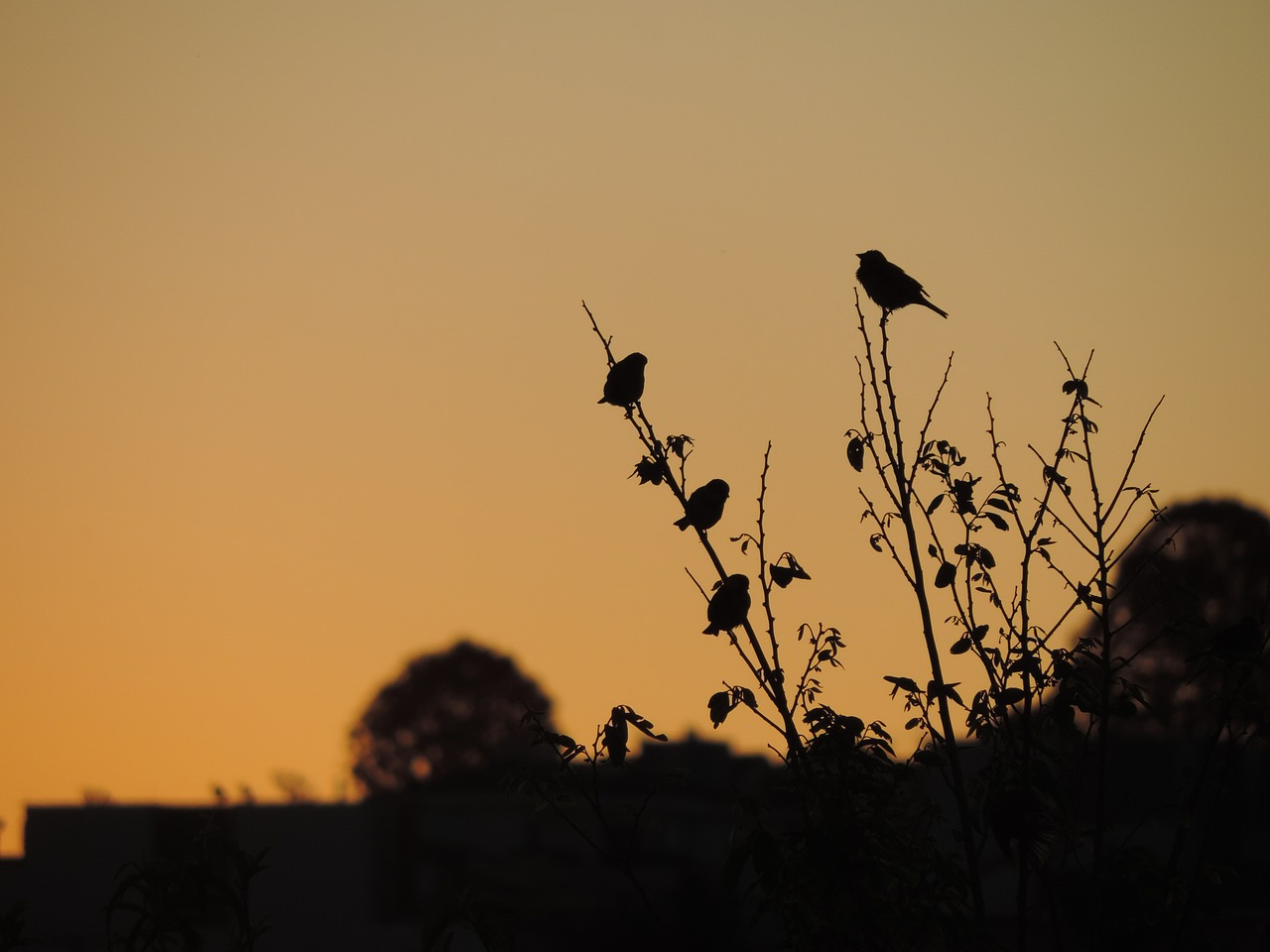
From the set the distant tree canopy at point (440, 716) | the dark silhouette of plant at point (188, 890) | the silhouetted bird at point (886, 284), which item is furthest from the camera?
the distant tree canopy at point (440, 716)

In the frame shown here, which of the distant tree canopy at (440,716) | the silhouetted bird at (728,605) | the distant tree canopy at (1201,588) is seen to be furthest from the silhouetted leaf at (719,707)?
the distant tree canopy at (440,716)

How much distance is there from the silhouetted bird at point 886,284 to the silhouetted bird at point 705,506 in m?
2.20

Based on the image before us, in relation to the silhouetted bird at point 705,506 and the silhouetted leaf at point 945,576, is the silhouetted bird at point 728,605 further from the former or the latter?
the silhouetted leaf at point 945,576

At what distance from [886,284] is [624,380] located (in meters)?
2.30

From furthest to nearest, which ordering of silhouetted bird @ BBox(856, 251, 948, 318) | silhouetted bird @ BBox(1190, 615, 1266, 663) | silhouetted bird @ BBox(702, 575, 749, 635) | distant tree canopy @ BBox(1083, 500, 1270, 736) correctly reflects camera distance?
1. distant tree canopy @ BBox(1083, 500, 1270, 736)
2. silhouetted bird @ BBox(856, 251, 948, 318)
3. silhouetted bird @ BBox(1190, 615, 1266, 663)
4. silhouetted bird @ BBox(702, 575, 749, 635)

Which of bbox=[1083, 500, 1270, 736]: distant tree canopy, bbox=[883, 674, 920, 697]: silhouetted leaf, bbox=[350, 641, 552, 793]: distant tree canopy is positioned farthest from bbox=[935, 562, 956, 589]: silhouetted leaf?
bbox=[350, 641, 552, 793]: distant tree canopy

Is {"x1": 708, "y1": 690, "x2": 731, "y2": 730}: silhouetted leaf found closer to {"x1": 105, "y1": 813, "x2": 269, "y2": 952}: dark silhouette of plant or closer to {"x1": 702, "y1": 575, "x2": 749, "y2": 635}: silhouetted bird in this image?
{"x1": 702, "y1": 575, "x2": 749, "y2": 635}: silhouetted bird

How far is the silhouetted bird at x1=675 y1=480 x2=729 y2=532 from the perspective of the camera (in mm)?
4684

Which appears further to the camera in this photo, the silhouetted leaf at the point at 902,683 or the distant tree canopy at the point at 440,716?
the distant tree canopy at the point at 440,716

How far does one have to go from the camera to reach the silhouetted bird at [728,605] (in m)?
4.48

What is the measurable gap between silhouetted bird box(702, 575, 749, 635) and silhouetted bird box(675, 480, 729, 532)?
0.23m

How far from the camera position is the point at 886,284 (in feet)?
22.1

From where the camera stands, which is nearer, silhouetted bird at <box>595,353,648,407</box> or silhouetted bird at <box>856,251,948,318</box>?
silhouetted bird at <box>595,353,648,407</box>

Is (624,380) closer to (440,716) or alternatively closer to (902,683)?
(902,683)
